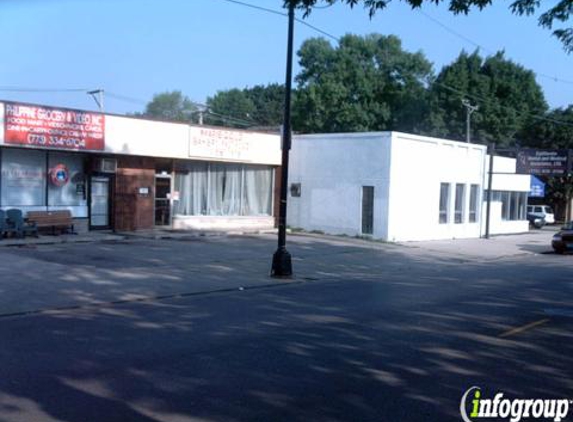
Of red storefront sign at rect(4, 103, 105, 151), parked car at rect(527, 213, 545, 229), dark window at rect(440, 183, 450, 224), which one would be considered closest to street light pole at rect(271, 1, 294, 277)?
red storefront sign at rect(4, 103, 105, 151)

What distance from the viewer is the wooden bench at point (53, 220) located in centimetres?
2167

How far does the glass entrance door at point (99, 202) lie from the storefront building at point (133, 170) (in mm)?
36

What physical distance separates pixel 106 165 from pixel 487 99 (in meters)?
41.7

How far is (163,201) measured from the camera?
26.8 m

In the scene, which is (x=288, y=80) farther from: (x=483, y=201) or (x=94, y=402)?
(x=483, y=201)

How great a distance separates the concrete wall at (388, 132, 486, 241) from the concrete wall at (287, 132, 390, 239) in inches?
21.5

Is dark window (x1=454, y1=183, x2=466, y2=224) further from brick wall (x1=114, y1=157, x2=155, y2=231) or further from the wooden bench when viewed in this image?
the wooden bench

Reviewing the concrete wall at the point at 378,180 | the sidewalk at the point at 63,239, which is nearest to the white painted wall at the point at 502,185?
the concrete wall at the point at 378,180

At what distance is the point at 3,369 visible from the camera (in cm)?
733

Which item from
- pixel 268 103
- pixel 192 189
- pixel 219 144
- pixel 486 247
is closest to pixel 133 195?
pixel 192 189

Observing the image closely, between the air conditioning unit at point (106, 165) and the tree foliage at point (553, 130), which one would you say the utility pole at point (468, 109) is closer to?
the tree foliage at point (553, 130)

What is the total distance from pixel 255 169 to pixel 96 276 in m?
15.7

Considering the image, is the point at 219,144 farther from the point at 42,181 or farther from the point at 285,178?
the point at 285,178

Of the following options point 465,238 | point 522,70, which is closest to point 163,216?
point 465,238
